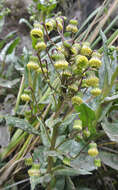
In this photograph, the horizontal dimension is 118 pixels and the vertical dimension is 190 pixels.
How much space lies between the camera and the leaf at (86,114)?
2.60ft

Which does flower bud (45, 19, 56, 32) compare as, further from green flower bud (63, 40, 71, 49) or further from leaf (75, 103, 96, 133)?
leaf (75, 103, 96, 133)

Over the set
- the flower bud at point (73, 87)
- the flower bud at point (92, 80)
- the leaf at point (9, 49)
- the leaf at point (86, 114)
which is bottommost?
the leaf at point (86, 114)

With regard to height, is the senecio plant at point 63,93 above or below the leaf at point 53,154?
above

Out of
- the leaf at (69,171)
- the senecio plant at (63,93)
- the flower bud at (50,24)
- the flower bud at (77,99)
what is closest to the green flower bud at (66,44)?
the senecio plant at (63,93)

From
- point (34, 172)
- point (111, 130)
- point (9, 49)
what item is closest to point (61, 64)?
point (111, 130)

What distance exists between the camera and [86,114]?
835mm

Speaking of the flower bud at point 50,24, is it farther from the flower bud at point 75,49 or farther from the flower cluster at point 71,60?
the flower bud at point 75,49

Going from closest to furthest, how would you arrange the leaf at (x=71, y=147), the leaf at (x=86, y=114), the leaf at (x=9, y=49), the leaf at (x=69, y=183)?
the leaf at (x=86, y=114)
the leaf at (x=71, y=147)
the leaf at (x=69, y=183)
the leaf at (x=9, y=49)

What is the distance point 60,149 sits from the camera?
0.92 metres

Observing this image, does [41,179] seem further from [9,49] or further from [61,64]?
[9,49]

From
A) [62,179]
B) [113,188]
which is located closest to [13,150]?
[62,179]

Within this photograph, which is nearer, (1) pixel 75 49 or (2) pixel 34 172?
(1) pixel 75 49

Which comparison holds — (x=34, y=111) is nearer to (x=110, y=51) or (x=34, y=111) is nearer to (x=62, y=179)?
(x=62, y=179)

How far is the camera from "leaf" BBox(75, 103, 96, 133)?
793mm
